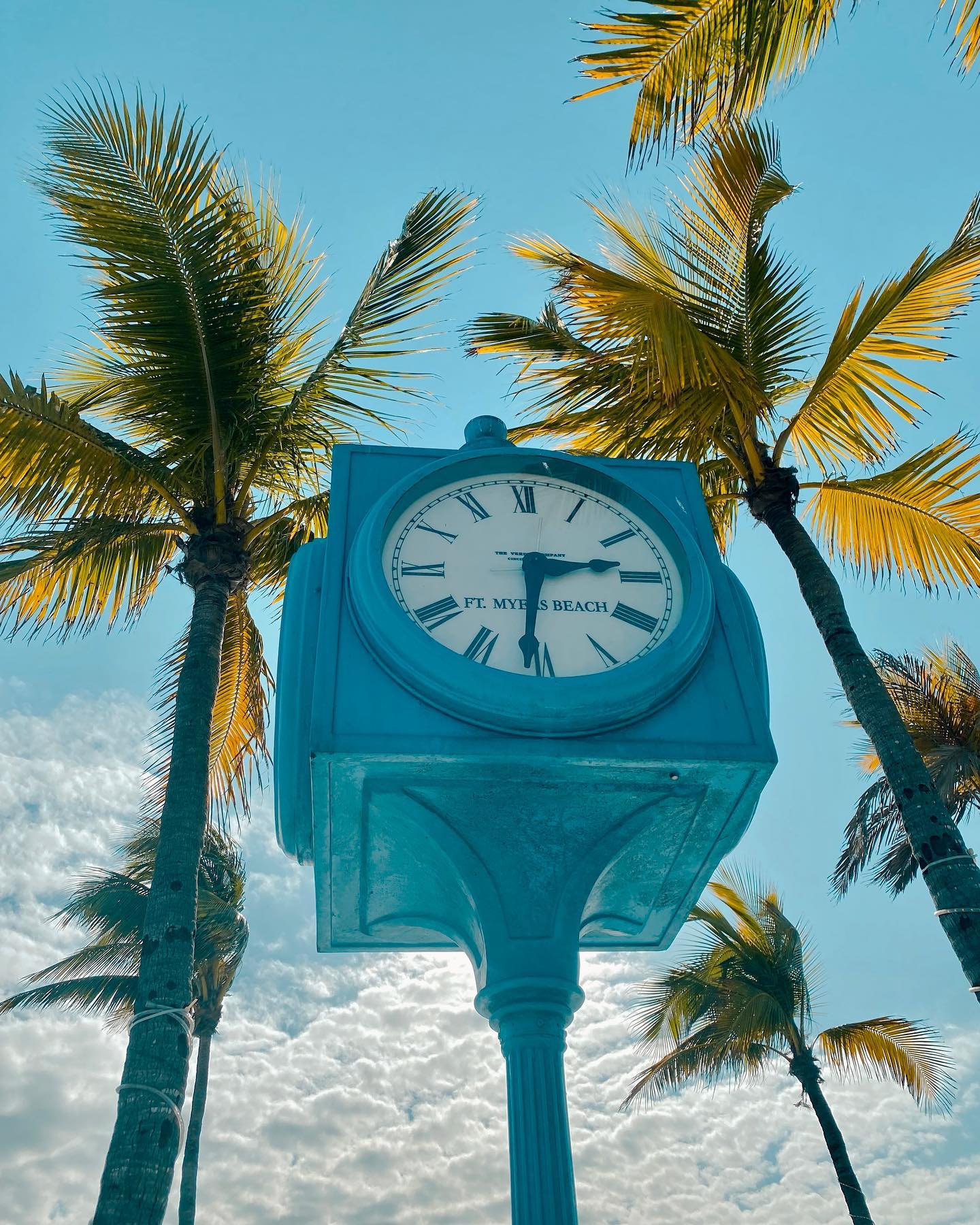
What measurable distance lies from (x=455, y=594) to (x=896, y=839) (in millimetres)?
14797

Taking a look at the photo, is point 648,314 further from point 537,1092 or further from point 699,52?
point 537,1092

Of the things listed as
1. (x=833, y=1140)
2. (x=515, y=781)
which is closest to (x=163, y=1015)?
(x=515, y=781)

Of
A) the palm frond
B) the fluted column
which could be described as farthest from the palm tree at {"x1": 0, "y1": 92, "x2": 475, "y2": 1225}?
the fluted column

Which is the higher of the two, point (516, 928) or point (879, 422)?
point (879, 422)

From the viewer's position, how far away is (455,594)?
437 centimetres

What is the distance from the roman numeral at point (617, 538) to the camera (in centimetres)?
463

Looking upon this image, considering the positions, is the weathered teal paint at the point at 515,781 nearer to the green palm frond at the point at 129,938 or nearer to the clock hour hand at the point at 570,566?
the clock hour hand at the point at 570,566

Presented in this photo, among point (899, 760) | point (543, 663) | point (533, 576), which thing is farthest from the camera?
point (899, 760)

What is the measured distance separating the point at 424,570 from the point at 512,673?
0.64 meters

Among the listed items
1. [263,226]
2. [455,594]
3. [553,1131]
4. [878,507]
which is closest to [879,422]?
[878,507]

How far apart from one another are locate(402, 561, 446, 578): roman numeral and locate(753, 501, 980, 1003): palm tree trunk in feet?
12.9

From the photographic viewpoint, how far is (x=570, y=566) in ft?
14.8

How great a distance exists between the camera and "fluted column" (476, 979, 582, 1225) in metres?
3.60

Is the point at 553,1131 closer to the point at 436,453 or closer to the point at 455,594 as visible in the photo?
the point at 455,594
